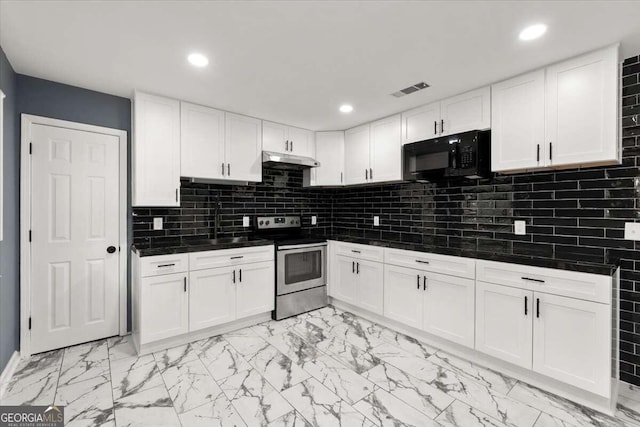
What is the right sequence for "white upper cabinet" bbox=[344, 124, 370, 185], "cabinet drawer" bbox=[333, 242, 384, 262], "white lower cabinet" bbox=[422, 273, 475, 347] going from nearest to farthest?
"white lower cabinet" bbox=[422, 273, 475, 347]
"cabinet drawer" bbox=[333, 242, 384, 262]
"white upper cabinet" bbox=[344, 124, 370, 185]

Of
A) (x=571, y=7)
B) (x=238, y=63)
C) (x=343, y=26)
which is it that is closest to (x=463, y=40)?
(x=571, y=7)

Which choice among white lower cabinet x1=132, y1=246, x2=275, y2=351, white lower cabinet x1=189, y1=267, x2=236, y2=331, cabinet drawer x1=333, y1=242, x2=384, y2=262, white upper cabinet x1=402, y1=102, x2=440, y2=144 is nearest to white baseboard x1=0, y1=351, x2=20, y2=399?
white lower cabinet x1=132, y1=246, x2=275, y2=351

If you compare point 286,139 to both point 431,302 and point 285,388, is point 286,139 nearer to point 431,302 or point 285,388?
point 431,302

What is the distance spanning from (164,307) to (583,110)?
12.0ft

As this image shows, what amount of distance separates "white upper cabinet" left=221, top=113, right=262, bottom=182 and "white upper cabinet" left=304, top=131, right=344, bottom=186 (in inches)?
31.8

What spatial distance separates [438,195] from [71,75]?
11.8 feet

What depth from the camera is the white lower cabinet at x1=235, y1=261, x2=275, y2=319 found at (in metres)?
3.14

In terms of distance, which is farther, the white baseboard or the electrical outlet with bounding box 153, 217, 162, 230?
the electrical outlet with bounding box 153, 217, 162, 230

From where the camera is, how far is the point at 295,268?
359cm

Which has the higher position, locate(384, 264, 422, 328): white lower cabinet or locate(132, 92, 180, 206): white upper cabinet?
locate(132, 92, 180, 206): white upper cabinet

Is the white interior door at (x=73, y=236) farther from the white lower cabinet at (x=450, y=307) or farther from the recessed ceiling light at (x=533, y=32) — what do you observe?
the recessed ceiling light at (x=533, y=32)

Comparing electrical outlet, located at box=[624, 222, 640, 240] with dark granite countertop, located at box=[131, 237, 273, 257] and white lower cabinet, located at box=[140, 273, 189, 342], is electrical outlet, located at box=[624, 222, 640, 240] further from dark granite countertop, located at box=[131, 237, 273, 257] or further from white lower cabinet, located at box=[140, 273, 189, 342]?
white lower cabinet, located at box=[140, 273, 189, 342]

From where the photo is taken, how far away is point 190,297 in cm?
282

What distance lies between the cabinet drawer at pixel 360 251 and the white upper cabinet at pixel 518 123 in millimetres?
1406
